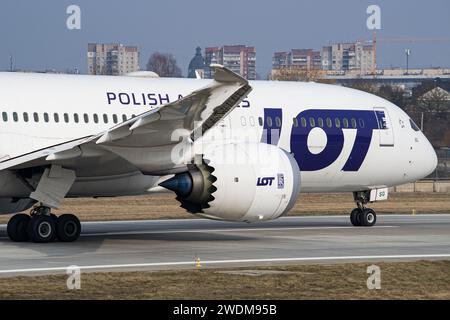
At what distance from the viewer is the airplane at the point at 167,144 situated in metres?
22.8

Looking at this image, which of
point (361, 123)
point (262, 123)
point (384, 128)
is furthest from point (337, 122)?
point (262, 123)

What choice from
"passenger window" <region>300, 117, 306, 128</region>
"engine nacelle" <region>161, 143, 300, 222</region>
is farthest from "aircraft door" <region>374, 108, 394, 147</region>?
"engine nacelle" <region>161, 143, 300, 222</region>

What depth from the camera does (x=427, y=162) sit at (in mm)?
31922

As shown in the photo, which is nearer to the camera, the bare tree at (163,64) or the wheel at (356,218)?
the wheel at (356,218)

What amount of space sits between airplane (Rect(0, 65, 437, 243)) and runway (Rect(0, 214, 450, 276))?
1115 mm

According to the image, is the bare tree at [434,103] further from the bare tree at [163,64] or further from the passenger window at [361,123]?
the passenger window at [361,123]

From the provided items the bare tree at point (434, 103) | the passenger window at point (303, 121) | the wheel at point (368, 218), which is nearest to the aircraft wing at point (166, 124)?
the passenger window at point (303, 121)

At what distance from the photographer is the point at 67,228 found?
81.3ft

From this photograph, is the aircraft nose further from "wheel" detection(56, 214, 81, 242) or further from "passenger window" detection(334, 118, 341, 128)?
→ "wheel" detection(56, 214, 81, 242)

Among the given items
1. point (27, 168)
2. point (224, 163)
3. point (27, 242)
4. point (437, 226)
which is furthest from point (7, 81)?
point (437, 226)

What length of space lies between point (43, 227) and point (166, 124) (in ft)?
13.2

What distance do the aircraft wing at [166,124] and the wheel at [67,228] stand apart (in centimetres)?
172

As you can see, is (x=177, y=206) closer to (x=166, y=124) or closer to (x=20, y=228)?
(x=20, y=228)
